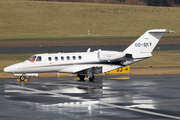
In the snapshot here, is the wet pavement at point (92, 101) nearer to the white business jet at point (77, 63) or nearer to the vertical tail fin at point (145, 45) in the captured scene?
the white business jet at point (77, 63)

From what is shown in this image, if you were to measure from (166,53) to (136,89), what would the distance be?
3763cm

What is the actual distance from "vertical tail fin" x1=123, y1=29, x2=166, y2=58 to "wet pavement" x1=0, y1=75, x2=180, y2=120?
5.69 meters

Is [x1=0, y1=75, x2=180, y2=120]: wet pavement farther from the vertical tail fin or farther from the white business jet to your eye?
the vertical tail fin

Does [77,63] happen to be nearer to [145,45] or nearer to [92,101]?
[145,45]

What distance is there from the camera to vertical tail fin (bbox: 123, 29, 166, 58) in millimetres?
36156

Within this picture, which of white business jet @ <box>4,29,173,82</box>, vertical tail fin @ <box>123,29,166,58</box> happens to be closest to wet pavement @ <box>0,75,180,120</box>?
white business jet @ <box>4,29,173,82</box>

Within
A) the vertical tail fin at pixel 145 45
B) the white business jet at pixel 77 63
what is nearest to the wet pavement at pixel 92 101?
the white business jet at pixel 77 63

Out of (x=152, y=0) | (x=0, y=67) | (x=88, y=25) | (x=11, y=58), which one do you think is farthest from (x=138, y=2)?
(x=0, y=67)

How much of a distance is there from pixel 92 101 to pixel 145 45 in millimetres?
15851

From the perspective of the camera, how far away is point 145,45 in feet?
119

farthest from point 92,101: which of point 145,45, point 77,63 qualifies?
point 145,45

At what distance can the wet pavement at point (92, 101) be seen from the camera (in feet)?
58.7

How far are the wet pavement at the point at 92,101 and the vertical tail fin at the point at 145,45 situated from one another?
5.69m

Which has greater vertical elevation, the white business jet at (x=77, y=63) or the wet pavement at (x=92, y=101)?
the white business jet at (x=77, y=63)
